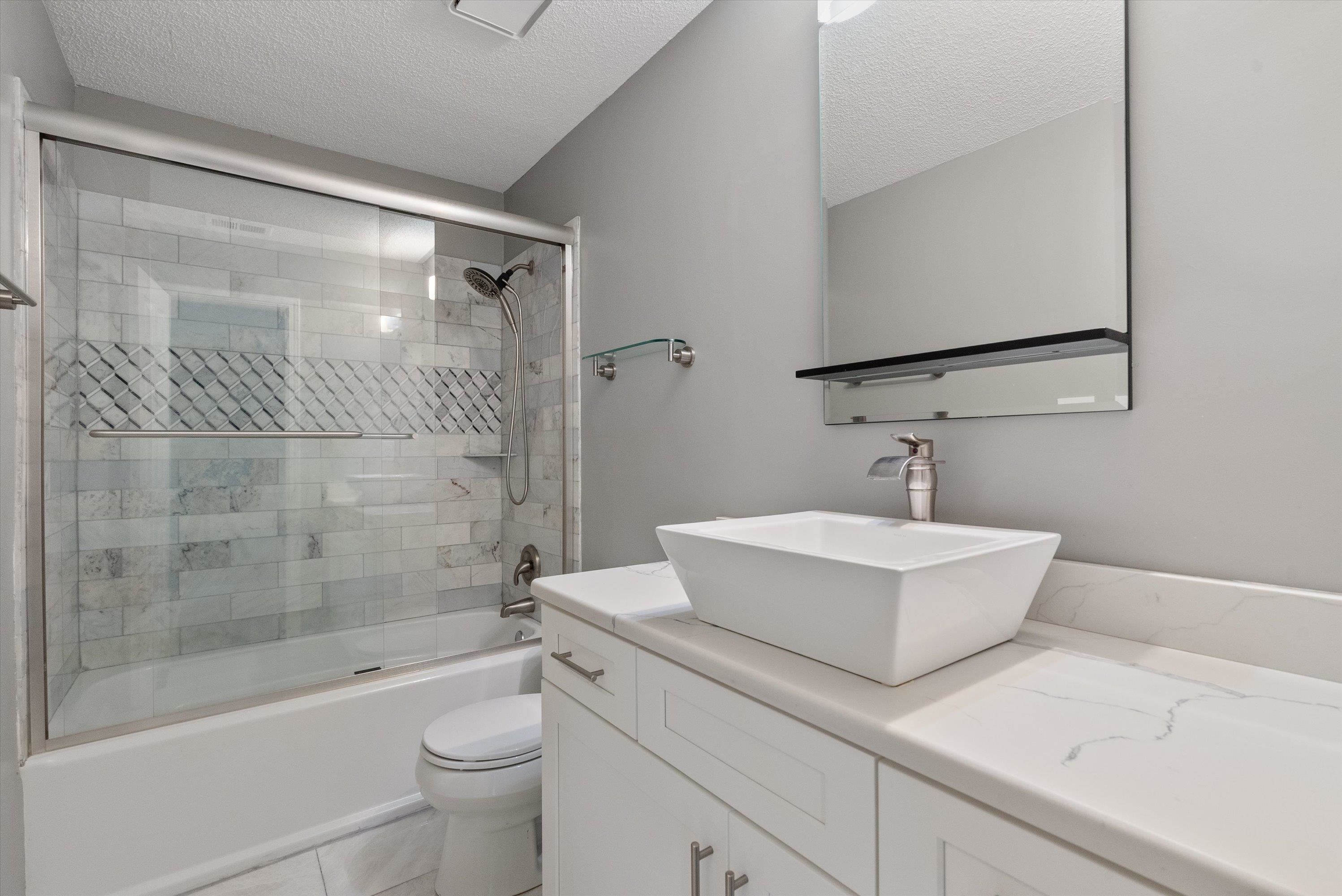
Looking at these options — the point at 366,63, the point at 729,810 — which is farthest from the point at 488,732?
the point at 366,63

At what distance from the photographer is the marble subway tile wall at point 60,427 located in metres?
1.56

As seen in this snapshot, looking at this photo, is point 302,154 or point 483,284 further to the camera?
point 483,284

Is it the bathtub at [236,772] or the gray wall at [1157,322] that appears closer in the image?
the gray wall at [1157,322]

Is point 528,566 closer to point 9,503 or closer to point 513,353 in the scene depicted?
point 513,353

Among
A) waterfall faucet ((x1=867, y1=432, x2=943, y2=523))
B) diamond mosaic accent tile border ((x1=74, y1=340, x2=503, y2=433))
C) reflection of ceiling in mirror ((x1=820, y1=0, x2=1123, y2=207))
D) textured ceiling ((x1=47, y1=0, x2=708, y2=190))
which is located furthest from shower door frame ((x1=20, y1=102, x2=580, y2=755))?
waterfall faucet ((x1=867, y1=432, x2=943, y2=523))

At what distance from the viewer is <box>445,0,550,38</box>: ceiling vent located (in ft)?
5.45

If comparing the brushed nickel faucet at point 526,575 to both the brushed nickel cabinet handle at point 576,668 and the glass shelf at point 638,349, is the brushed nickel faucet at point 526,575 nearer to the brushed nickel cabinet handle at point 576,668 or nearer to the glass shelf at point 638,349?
the glass shelf at point 638,349

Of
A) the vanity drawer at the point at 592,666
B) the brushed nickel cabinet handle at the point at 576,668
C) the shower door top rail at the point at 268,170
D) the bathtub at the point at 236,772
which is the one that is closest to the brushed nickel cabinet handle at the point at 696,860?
the vanity drawer at the point at 592,666

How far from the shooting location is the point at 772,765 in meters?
0.74

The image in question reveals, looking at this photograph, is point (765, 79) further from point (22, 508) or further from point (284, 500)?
point (22, 508)

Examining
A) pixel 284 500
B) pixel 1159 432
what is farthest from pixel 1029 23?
pixel 284 500

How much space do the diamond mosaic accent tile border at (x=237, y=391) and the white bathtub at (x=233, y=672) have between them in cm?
67

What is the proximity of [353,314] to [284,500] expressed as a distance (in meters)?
0.63

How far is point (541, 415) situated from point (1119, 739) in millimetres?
2301
